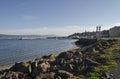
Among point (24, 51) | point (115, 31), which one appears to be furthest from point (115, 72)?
point (115, 31)

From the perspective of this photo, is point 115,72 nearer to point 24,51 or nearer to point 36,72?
point 36,72

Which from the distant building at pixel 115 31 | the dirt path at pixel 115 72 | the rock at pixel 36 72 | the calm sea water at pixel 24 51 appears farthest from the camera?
the distant building at pixel 115 31

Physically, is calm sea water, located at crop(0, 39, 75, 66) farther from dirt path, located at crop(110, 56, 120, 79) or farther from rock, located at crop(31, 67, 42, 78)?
dirt path, located at crop(110, 56, 120, 79)

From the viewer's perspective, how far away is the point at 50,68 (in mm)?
20875

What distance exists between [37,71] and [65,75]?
10.5 feet

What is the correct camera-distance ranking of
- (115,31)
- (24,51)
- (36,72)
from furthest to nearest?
1. (115,31)
2. (24,51)
3. (36,72)

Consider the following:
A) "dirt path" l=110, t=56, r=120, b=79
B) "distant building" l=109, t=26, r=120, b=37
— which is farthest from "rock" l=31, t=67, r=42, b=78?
"distant building" l=109, t=26, r=120, b=37

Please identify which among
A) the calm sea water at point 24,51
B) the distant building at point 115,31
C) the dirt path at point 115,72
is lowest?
the calm sea water at point 24,51

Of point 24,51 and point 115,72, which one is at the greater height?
point 115,72

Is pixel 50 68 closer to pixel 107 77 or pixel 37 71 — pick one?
pixel 37 71

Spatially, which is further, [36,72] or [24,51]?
[24,51]

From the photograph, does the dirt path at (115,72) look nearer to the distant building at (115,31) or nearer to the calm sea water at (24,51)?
the calm sea water at (24,51)

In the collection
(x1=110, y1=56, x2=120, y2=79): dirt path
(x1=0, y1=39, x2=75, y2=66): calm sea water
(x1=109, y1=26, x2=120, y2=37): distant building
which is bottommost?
(x1=0, y1=39, x2=75, y2=66): calm sea water

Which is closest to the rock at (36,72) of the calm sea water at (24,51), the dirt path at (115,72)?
the dirt path at (115,72)
